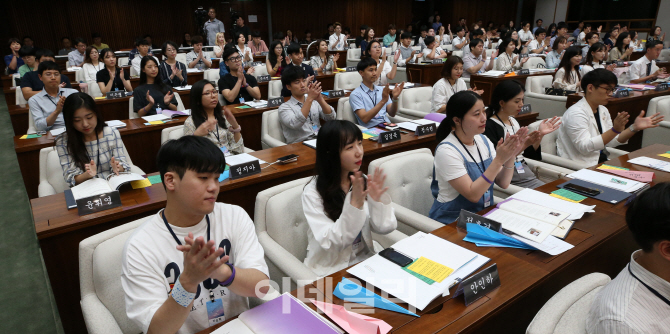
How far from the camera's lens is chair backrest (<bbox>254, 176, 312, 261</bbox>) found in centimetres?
171

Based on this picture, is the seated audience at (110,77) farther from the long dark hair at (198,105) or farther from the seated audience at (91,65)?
the long dark hair at (198,105)

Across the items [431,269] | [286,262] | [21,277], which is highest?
[431,269]

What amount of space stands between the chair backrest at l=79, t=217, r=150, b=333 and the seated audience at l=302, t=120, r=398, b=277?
681 mm

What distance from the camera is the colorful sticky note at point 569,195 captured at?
6.08ft

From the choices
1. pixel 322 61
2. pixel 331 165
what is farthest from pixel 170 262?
pixel 322 61

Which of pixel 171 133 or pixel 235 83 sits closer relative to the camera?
pixel 171 133

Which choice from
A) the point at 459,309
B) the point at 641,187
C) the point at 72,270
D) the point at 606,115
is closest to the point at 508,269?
the point at 459,309

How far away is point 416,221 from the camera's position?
6.17 feet

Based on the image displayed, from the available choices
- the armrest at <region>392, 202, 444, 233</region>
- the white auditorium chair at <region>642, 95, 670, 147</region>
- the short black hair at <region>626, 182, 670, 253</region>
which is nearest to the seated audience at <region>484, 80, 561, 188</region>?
the armrest at <region>392, 202, 444, 233</region>

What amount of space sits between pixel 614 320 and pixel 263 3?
12046 millimetres

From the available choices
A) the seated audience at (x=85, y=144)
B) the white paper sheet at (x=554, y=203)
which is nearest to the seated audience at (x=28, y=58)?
Answer: the seated audience at (x=85, y=144)

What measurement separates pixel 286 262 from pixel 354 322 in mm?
528

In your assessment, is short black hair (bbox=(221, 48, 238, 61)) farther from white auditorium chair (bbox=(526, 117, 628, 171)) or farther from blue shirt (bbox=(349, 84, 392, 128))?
white auditorium chair (bbox=(526, 117, 628, 171))

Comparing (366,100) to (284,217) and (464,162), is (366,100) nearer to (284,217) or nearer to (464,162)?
(464,162)
